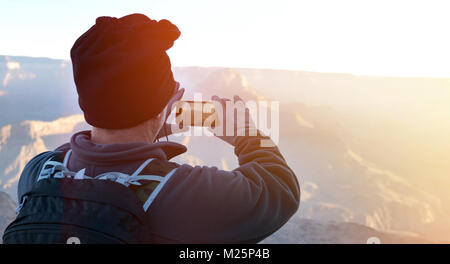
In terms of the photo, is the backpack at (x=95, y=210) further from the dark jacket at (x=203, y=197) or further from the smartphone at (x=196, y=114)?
the smartphone at (x=196, y=114)

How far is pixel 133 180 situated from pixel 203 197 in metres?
0.25

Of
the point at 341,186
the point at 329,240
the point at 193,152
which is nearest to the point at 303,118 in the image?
the point at 341,186

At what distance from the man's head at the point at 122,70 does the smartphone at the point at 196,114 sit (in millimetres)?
353

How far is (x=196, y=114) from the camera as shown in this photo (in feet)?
6.06

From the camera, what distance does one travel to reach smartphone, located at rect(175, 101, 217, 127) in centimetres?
182

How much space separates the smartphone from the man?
1.01 ft

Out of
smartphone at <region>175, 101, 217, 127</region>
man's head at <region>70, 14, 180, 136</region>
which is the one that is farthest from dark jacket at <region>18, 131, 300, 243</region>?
smartphone at <region>175, 101, 217, 127</region>

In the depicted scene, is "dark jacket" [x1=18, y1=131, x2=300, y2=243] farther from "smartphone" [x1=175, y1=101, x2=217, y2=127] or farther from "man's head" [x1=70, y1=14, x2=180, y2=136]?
"smartphone" [x1=175, y1=101, x2=217, y2=127]

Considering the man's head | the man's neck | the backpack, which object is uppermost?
the man's head

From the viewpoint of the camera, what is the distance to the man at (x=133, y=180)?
4.31ft

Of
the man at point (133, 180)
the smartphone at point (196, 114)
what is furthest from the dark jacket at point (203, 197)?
the smartphone at point (196, 114)

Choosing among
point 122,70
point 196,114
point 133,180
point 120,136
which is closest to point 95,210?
point 133,180

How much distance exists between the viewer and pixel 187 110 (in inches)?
71.7

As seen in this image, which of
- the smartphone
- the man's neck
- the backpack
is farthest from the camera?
the smartphone
